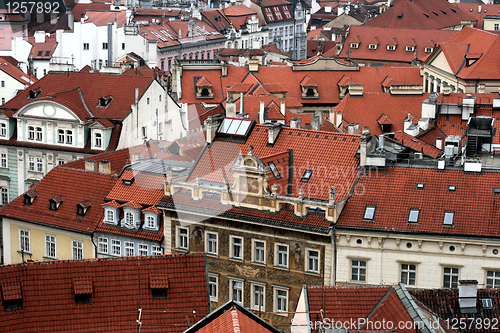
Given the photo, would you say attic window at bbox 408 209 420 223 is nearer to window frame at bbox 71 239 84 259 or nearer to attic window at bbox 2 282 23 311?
window frame at bbox 71 239 84 259

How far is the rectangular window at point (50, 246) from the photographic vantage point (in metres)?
62.0

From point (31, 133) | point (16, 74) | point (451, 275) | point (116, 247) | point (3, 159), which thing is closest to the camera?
point (451, 275)

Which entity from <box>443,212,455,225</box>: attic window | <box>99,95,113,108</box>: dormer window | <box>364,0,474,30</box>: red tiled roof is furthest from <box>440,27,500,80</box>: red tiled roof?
<box>443,212,455,225</box>: attic window

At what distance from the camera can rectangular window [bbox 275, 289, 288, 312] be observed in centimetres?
5403

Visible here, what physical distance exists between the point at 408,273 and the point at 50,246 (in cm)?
2224

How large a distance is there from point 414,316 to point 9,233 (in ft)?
110

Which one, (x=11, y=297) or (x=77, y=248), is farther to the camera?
(x=77, y=248)

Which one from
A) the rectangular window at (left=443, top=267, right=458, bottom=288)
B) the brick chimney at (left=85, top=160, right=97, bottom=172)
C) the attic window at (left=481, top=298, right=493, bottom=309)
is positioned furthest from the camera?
the brick chimney at (left=85, top=160, right=97, bottom=172)

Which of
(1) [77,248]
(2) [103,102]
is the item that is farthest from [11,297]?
(2) [103,102]

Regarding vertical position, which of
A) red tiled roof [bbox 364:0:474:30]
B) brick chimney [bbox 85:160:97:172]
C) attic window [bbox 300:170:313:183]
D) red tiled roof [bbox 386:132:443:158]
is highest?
red tiled roof [bbox 364:0:474:30]

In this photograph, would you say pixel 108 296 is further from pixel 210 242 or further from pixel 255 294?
pixel 210 242

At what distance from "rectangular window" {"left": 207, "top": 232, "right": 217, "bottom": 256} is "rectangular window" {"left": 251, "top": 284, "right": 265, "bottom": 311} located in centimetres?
298

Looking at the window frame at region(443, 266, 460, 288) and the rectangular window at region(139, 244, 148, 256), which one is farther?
the rectangular window at region(139, 244, 148, 256)

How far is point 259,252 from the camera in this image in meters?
55.1
